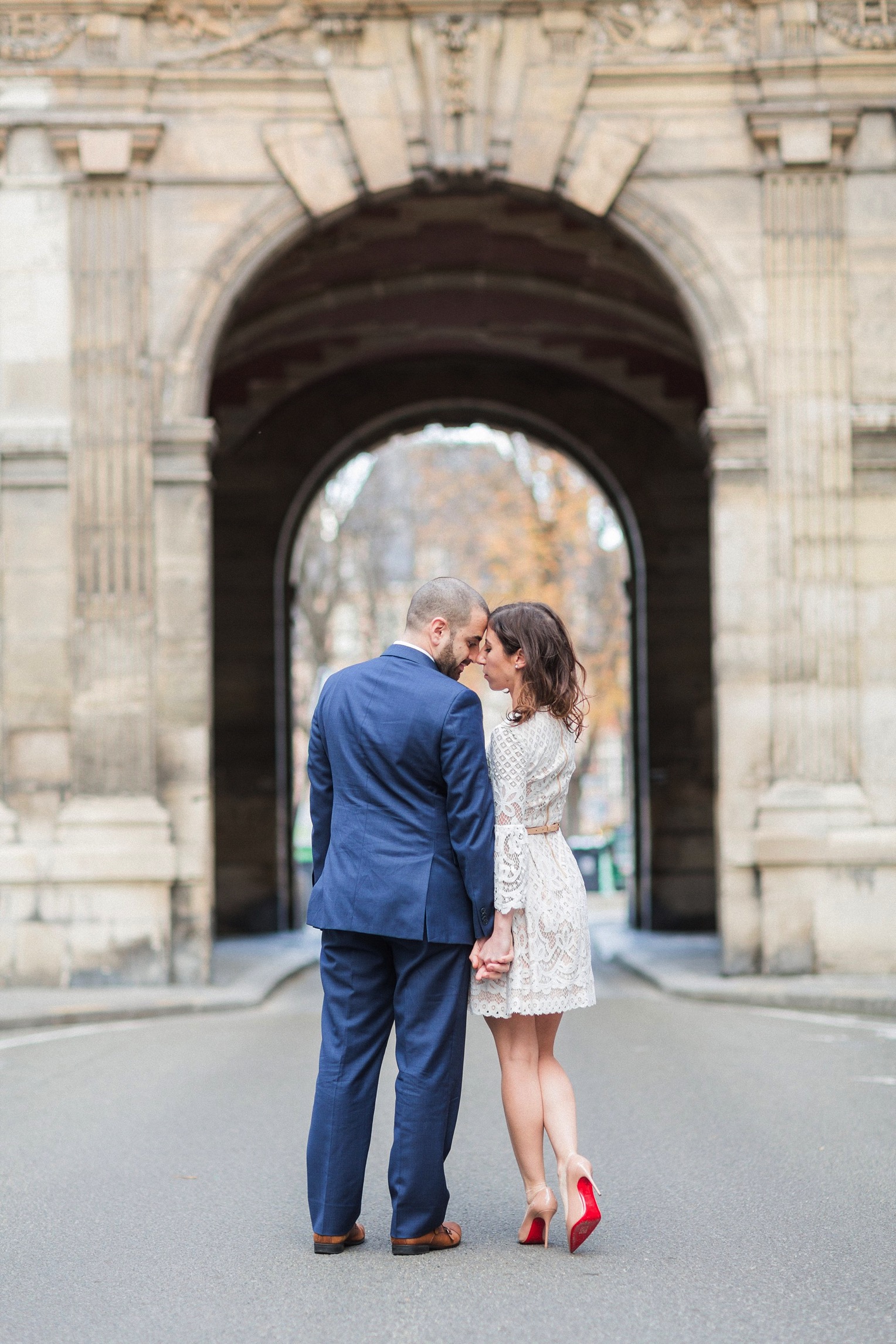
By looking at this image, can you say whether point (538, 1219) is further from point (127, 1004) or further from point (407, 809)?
point (127, 1004)

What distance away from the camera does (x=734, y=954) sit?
12.7 m

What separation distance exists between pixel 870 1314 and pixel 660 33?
11.5m

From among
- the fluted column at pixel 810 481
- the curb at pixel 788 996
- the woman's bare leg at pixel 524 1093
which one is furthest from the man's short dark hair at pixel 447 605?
the fluted column at pixel 810 481

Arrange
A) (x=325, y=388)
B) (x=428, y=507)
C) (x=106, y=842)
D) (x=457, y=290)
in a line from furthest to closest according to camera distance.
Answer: (x=428, y=507) < (x=325, y=388) < (x=457, y=290) < (x=106, y=842)

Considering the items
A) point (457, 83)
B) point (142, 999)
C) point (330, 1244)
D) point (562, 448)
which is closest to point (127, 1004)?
point (142, 999)

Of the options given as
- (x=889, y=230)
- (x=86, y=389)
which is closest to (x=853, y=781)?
(x=889, y=230)

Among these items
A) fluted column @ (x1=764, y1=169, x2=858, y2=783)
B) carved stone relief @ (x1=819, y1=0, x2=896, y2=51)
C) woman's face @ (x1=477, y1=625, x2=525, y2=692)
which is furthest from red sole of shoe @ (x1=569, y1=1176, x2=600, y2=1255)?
carved stone relief @ (x1=819, y1=0, x2=896, y2=51)

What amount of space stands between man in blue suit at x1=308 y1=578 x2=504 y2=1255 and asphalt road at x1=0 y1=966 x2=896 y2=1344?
25 centimetres

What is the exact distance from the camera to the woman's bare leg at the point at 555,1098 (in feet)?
14.9

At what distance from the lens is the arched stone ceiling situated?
623 inches

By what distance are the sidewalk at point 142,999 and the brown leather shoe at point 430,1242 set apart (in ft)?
21.4

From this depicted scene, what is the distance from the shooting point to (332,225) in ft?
45.0

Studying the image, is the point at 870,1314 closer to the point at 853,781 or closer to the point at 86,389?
the point at 853,781

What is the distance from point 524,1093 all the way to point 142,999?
7.42 meters
